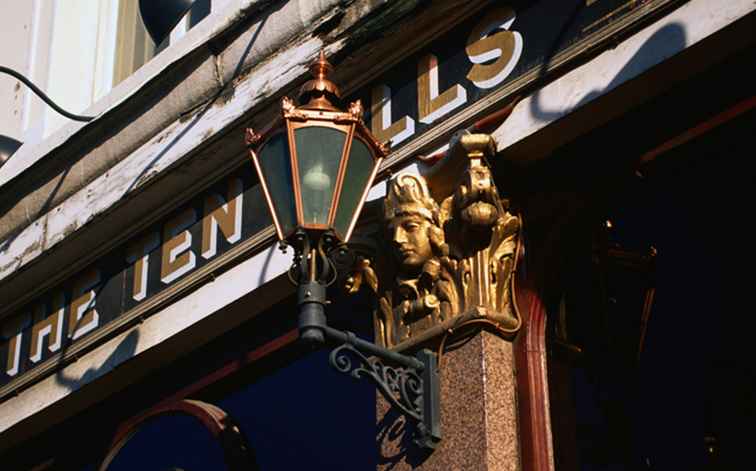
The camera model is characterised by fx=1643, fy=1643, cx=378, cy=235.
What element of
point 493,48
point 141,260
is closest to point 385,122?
point 493,48

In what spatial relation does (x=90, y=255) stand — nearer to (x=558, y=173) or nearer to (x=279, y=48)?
(x=279, y=48)

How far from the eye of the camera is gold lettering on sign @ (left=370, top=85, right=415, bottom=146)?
24.1 feet

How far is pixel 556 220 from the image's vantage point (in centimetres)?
680

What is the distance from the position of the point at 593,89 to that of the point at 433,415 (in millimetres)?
1429

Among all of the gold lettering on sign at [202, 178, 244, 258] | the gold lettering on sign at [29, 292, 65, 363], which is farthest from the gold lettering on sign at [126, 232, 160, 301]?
the gold lettering on sign at [29, 292, 65, 363]

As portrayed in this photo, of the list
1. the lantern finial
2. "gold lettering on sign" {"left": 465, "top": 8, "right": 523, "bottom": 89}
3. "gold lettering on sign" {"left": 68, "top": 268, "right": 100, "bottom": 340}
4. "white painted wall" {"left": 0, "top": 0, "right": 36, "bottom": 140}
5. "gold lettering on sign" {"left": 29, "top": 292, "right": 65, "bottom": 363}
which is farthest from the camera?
"white painted wall" {"left": 0, "top": 0, "right": 36, "bottom": 140}

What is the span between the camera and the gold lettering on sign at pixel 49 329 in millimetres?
9125

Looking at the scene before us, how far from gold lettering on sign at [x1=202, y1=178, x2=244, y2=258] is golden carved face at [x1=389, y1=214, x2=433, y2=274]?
1454mm

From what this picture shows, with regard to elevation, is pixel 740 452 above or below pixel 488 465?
above

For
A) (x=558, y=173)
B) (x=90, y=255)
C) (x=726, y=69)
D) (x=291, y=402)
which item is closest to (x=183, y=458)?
(x=291, y=402)

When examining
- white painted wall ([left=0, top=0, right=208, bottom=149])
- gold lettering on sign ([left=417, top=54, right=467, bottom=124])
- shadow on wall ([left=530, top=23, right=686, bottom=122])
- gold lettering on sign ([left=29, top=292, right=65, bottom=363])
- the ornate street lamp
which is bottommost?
the ornate street lamp

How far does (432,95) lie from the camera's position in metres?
7.27

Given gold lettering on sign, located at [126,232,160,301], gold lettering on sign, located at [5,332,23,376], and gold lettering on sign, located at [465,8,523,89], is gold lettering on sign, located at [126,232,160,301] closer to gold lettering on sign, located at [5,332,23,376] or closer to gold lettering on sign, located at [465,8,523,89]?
gold lettering on sign, located at [5,332,23,376]

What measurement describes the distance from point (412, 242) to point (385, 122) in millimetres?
887
